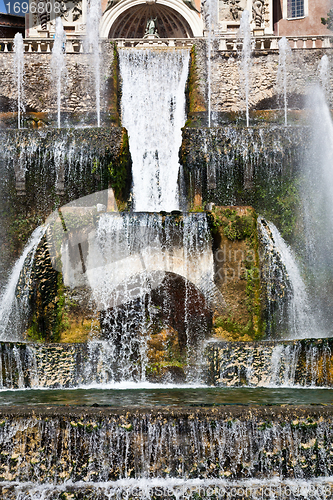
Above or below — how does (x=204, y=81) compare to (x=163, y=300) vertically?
above

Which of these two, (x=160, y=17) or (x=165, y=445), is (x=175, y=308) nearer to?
(x=165, y=445)

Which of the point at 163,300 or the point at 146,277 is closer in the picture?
the point at 163,300

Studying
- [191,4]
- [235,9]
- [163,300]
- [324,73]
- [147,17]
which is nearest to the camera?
[163,300]

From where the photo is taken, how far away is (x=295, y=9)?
2508cm

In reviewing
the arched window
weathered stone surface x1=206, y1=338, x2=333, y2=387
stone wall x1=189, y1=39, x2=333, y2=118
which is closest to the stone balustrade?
stone wall x1=189, y1=39, x2=333, y2=118

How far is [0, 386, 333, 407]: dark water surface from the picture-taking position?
625 centimetres

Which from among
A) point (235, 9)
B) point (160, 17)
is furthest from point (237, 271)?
point (160, 17)

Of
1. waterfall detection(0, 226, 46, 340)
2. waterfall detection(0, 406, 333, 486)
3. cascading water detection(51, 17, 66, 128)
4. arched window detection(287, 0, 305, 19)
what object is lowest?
waterfall detection(0, 406, 333, 486)

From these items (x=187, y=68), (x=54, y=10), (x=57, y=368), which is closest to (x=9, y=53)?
(x=187, y=68)

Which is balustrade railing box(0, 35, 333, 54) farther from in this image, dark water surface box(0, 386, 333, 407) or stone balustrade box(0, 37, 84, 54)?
dark water surface box(0, 386, 333, 407)

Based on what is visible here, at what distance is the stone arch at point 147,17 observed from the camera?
76.0ft

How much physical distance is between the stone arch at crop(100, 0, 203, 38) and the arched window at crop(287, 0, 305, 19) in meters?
4.43

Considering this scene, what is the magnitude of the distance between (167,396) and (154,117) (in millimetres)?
11195

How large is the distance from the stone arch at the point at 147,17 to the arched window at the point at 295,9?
443 cm
